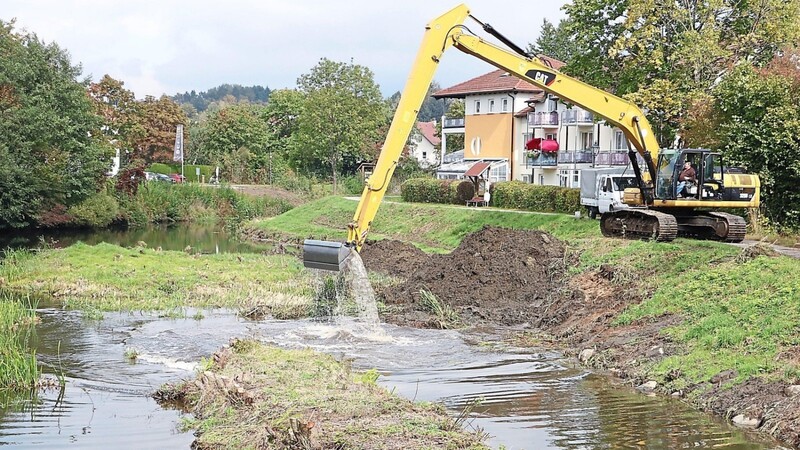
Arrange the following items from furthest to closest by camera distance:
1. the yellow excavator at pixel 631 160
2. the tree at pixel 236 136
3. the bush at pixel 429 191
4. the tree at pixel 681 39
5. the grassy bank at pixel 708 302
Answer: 1. the tree at pixel 236 136
2. the bush at pixel 429 191
3. the tree at pixel 681 39
4. the yellow excavator at pixel 631 160
5. the grassy bank at pixel 708 302

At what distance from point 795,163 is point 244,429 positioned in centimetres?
2327

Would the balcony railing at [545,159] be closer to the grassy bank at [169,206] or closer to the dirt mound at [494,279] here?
the grassy bank at [169,206]

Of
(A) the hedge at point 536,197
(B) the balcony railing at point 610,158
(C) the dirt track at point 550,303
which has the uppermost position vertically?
(B) the balcony railing at point 610,158

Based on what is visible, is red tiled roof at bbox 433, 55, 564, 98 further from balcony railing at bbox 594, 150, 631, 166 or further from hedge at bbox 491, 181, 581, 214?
hedge at bbox 491, 181, 581, 214

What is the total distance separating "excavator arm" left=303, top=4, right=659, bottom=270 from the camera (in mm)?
21172

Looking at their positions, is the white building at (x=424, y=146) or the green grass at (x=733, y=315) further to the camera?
the white building at (x=424, y=146)

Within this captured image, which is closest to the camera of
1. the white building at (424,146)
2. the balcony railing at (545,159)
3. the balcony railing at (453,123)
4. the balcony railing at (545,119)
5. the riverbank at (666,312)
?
the riverbank at (666,312)

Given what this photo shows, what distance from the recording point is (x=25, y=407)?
15.1 meters

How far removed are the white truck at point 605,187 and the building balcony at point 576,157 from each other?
22119 mm

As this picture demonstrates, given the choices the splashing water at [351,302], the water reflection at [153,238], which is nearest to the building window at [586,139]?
the water reflection at [153,238]

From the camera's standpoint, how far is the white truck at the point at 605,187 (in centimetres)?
3130

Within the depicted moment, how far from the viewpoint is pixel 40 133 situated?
50938 mm

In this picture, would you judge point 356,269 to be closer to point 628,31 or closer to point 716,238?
point 716,238

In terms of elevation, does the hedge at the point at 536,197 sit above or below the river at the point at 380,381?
above
